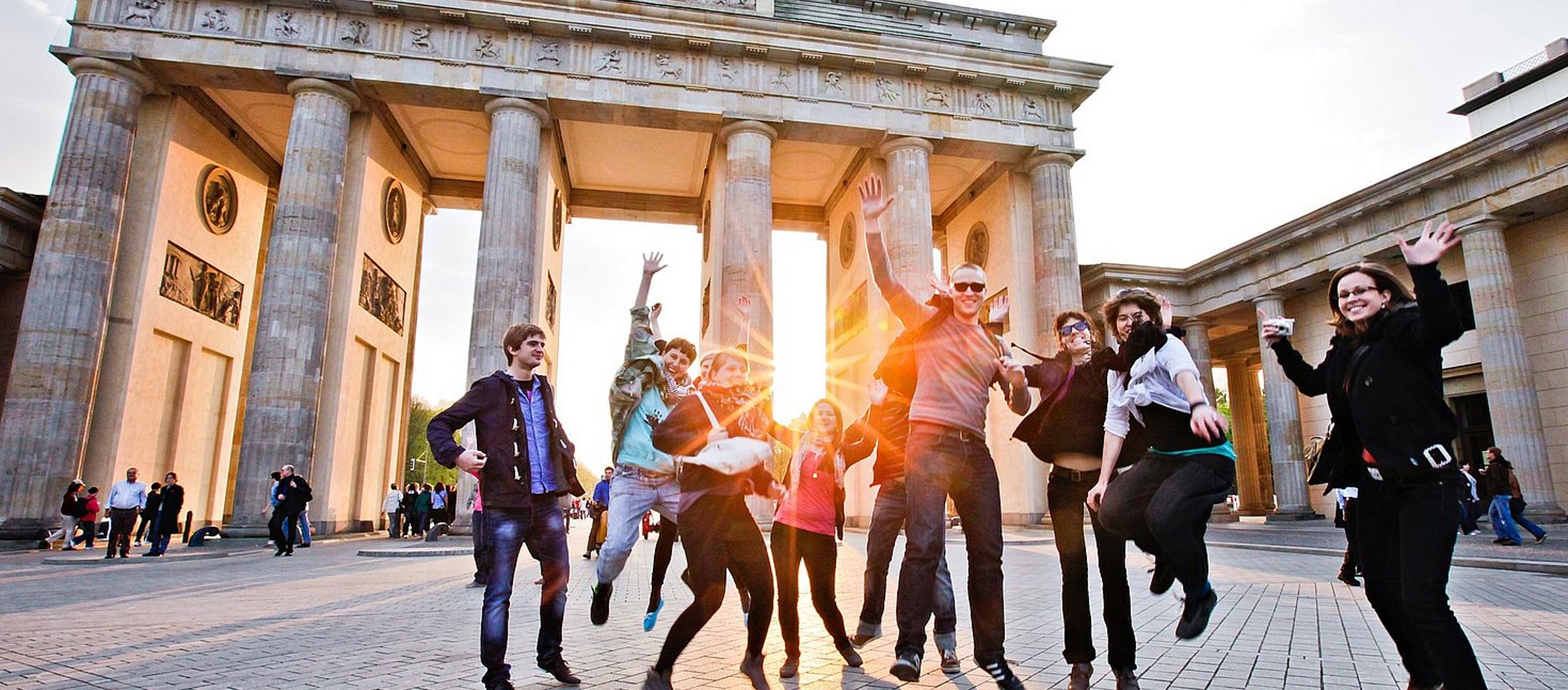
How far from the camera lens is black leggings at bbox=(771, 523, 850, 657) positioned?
4375 mm

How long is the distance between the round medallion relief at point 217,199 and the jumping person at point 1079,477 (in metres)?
24.7

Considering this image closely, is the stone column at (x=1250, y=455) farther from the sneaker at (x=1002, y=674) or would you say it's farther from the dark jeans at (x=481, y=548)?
the sneaker at (x=1002, y=674)

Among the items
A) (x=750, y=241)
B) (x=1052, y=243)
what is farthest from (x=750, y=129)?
(x=1052, y=243)

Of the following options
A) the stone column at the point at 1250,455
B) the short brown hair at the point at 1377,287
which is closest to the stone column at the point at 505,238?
the short brown hair at the point at 1377,287

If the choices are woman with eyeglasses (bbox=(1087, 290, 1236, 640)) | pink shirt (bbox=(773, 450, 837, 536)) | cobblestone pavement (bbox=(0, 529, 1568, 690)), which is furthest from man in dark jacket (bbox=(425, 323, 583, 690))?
woman with eyeglasses (bbox=(1087, 290, 1236, 640))

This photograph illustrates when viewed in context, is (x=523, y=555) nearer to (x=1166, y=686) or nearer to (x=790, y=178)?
(x=1166, y=686)

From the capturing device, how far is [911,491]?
12.9 feet

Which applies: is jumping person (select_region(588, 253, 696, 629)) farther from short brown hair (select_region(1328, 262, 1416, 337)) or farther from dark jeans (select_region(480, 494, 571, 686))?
short brown hair (select_region(1328, 262, 1416, 337))

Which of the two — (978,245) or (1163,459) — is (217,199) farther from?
(1163,459)

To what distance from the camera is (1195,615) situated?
11.6 ft

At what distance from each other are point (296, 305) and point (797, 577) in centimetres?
1852

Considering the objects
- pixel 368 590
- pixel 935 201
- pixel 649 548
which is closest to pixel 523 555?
pixel 649 548

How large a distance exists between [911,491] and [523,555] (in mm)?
13213

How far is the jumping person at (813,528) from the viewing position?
441 centimetres
